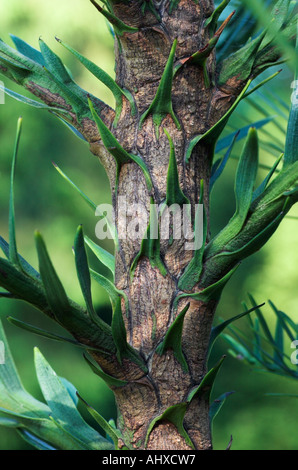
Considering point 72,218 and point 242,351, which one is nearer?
point 242,351

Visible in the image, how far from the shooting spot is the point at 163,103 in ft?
0.69

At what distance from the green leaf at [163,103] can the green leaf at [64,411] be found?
12 centimetres

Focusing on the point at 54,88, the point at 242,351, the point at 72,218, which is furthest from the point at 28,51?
the point at 72,218

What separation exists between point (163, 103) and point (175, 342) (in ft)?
0.31

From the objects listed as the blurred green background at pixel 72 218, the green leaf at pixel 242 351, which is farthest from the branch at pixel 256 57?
the blurred green background at pixel 72 218

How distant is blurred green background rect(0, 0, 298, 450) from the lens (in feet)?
4.29

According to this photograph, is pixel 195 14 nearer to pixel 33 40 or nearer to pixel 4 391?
pixel 4 391

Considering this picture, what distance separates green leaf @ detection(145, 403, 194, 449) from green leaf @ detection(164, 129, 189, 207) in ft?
0.25

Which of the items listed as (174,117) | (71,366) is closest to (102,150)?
(174,117)

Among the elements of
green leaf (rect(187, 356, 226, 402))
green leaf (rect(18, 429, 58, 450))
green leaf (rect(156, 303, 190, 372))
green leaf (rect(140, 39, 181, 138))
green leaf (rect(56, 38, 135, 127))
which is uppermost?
green leaf (rect(56, 38, 135, 127))

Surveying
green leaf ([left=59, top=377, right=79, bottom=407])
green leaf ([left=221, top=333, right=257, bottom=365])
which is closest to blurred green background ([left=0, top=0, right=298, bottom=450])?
green leaf ([left=221, top=333, right=257, bottom=365])

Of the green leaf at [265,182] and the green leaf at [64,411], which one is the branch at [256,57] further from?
the green leaf at [64,411]

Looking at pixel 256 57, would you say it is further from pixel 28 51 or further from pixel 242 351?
pixel 242 351

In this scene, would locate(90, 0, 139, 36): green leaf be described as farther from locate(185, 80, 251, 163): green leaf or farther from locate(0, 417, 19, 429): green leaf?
locate(0, 417, 19, 429): green leaf
